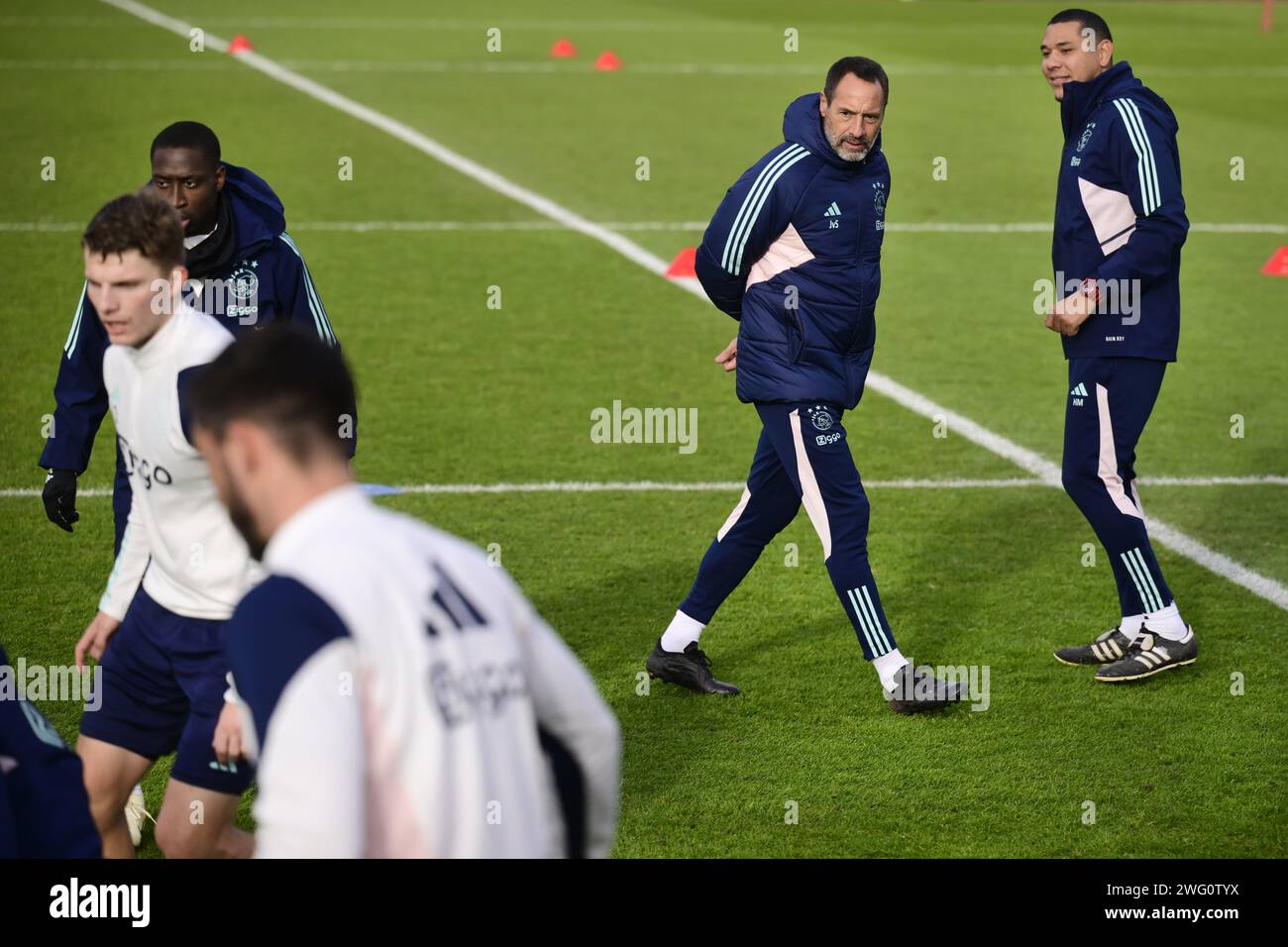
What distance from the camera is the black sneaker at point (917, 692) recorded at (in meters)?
6.27

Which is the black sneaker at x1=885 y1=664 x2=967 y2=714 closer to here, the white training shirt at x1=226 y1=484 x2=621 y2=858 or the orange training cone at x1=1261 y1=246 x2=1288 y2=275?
the white training shirt at x1=226 y1=484 x2=621 y2=858

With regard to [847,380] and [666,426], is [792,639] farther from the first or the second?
[666,426]

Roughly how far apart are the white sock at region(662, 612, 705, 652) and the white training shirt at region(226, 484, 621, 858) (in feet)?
12.6

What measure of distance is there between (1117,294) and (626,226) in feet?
31.3

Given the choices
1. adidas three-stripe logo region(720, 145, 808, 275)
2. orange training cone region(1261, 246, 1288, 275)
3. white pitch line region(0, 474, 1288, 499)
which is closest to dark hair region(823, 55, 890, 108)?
adidas three-stripe logo region(720, 145, 808, 275)

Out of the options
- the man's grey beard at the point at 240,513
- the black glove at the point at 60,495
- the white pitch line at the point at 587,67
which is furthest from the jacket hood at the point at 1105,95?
the white pitch line at the point at 587,67

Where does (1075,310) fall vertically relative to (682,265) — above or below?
below

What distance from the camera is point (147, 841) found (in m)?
5.43

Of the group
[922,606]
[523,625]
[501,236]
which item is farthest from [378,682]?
[501,236]

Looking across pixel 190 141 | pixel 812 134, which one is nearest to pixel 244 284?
pixel 190 141

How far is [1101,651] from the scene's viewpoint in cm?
675

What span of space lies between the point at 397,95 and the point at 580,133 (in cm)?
375

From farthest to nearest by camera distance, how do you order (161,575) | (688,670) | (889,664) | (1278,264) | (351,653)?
(1278,264), (688,670), (889,664), (161,575), (351,653)

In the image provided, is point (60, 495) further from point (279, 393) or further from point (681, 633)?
point (279, 393)
